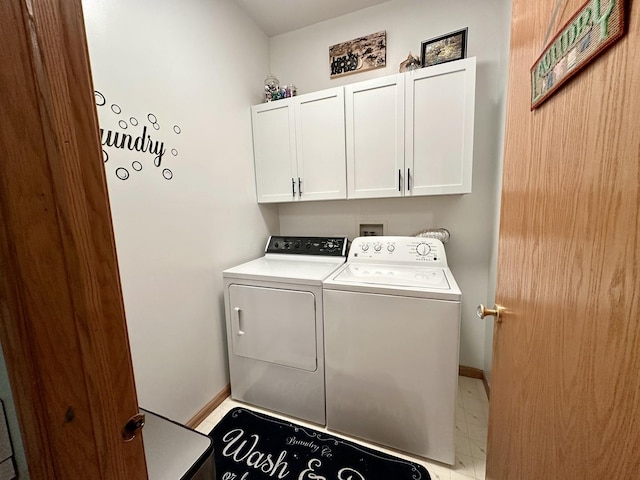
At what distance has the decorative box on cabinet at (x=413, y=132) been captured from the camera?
1.65 meters

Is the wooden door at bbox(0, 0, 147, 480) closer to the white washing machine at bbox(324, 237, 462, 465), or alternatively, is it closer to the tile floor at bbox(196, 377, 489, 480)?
the white washing machine at bbox(324, 237, 462, 465)

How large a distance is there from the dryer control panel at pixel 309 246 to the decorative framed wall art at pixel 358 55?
56.4 inches

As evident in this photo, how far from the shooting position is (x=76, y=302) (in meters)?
0.40

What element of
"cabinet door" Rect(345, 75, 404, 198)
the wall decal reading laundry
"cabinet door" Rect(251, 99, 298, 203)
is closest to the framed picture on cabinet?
"cabinet door" Rect(345, 75, 404, 198)

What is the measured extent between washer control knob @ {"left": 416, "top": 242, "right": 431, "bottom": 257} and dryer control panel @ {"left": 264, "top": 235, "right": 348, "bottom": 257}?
56cm

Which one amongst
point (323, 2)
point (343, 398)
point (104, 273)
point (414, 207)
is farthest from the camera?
point (414, 207)

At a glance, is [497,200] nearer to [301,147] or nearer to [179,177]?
[301,147]

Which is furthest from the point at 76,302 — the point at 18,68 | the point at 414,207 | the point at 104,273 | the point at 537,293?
the point at 414,207

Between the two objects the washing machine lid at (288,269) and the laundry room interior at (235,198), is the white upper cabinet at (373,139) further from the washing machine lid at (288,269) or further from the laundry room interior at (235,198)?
the washing machine lid at (288,269)

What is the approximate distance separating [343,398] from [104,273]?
5.10 ft

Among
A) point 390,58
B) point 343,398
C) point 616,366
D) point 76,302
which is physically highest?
point 390,58

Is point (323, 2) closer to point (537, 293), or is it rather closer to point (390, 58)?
point (390, 58)

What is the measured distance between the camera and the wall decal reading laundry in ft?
4.05

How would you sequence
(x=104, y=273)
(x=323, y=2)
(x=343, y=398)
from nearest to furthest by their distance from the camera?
Result: (x=104, y=273), (x=343, y=398), (x=323, y=2)
